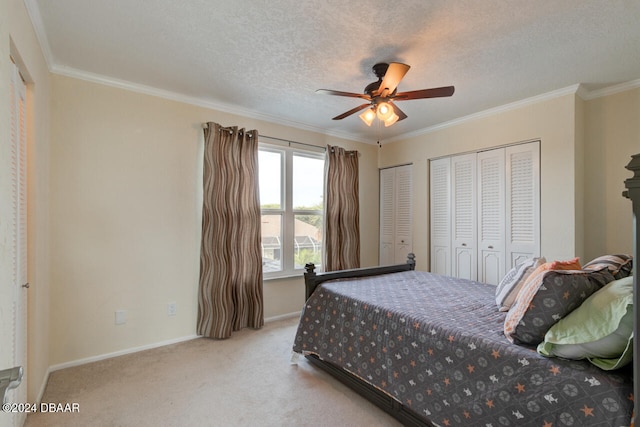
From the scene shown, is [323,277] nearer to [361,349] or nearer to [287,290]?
[361,349]

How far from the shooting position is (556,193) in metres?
3.06

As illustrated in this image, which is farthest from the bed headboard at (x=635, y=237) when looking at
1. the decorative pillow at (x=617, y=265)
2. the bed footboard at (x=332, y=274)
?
the bed footboard at (x=332, y=274)

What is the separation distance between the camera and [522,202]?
131 inches

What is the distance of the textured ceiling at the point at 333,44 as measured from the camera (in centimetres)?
191

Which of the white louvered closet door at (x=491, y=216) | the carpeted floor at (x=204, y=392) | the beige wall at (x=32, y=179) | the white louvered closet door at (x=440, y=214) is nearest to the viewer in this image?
the beige wall at (x=32, y=179)

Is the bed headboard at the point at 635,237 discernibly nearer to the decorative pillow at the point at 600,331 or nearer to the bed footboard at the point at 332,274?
the decorative pillow at the point at 600,331

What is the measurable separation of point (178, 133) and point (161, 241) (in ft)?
3.68

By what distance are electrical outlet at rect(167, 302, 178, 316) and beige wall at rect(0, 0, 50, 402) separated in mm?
924

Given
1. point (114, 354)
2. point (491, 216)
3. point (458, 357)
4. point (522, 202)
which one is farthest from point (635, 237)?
point (114, 354)

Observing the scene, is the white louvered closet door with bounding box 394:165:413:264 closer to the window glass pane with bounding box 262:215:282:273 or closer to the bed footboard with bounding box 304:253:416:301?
the bed footboard with bounding box 304:253:416:301

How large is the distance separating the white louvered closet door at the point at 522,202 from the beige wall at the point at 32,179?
3.97 m

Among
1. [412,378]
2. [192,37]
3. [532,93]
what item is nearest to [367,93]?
[192,37]

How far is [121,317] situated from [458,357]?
9.36ft

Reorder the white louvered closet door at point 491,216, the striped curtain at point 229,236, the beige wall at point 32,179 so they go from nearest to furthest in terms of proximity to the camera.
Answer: the beige wall at point 32,179 → the striped curtain at point 229,236 → the white louvered closet door at point 491,216
